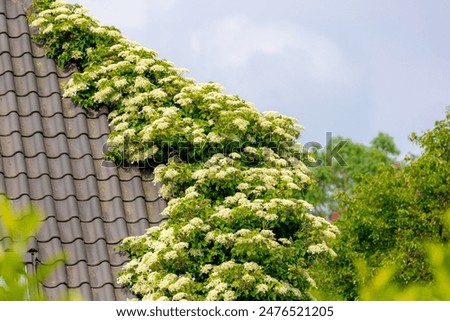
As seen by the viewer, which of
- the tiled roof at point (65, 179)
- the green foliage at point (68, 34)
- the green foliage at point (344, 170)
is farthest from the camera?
the green foliage at point (344, 170)

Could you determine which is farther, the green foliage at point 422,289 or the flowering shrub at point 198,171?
the flowering shrub at point 198,171

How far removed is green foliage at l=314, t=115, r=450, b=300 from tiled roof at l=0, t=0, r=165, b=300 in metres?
13.3

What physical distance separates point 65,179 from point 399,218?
50.1 ft

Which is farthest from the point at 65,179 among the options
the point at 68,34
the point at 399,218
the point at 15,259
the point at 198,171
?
the point at 399,218

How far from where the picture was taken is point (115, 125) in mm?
11258

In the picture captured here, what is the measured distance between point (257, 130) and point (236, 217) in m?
1.66

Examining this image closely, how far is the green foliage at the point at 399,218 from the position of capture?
77.7 feet

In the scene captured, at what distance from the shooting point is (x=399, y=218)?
956 inches

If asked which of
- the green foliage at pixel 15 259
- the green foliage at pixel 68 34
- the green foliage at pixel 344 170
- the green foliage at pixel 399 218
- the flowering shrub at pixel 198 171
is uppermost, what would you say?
the green foliage at pixel 344 170

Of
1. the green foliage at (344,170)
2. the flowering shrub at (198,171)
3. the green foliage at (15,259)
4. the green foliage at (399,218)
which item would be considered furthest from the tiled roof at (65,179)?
the green foliage at (344,170)

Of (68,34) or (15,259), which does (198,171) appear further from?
(15,259)

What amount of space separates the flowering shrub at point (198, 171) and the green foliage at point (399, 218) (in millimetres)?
12455

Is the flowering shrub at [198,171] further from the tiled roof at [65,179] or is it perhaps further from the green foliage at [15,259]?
the green foliage at [15,259]
